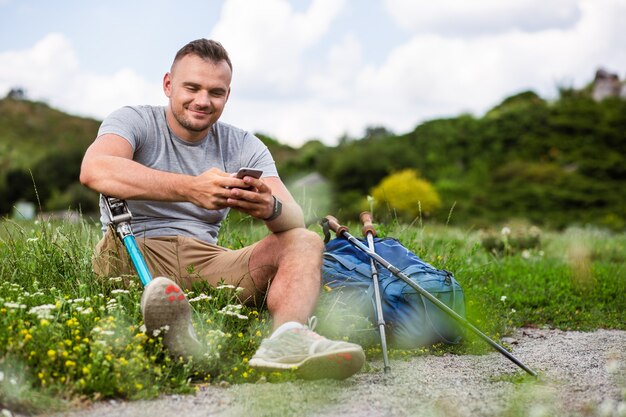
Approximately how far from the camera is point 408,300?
4.53m

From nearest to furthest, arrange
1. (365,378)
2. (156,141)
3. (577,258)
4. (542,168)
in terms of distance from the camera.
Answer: (365,378), (156,141), (577,258), (542,168)

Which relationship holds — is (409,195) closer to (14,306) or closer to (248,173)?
Result: (248,173)

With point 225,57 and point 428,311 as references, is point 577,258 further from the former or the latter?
point 225,57

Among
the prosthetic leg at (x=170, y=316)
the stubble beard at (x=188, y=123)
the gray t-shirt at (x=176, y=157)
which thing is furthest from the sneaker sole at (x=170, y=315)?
the stubble beard at (x=188, y=123)

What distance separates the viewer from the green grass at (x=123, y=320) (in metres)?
3.21

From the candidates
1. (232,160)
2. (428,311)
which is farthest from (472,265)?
(232,160)

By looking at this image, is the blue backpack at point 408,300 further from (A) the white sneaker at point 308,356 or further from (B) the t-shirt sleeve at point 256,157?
(A) the white sneaker at point 308,356

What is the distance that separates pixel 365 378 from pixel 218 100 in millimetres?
1892

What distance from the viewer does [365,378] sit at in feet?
12.3

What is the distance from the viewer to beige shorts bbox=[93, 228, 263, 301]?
430cm

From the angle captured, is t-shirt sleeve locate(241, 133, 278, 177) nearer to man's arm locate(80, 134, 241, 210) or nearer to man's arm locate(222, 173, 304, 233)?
man's arm locate(222, 173, 304, 233)

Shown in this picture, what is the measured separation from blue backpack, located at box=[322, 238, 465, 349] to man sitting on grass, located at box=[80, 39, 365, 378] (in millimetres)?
662

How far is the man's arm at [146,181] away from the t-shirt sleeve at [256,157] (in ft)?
2.91

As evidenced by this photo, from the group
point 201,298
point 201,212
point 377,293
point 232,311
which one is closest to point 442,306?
point 377,293
